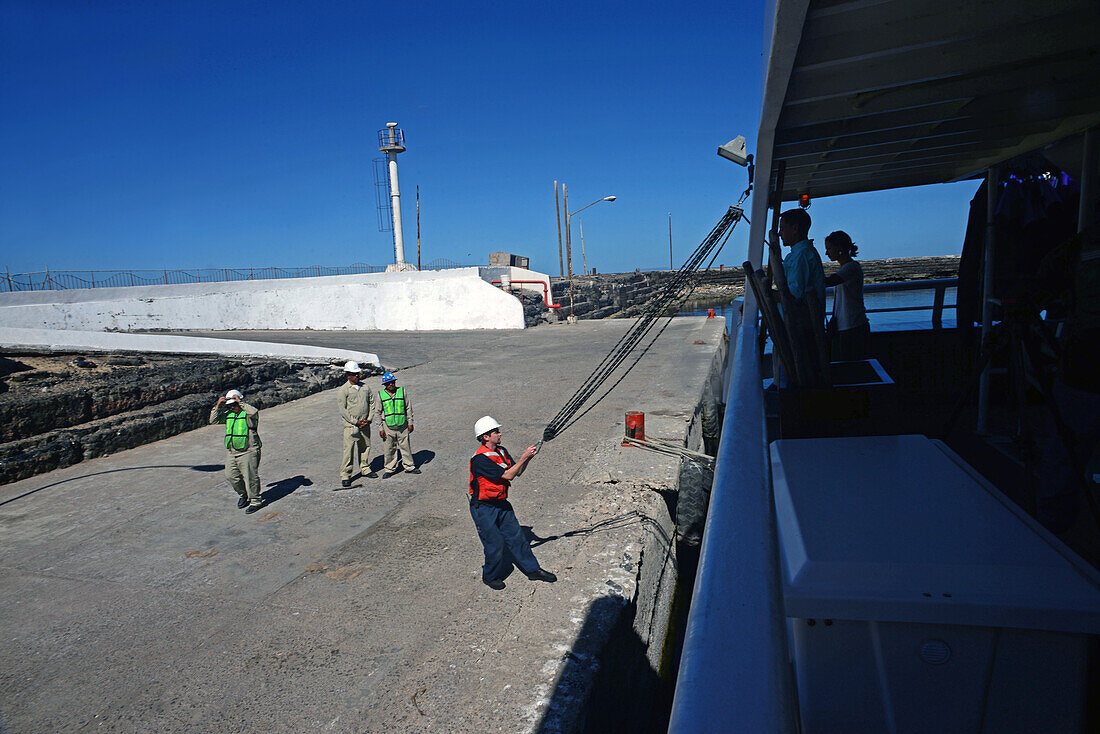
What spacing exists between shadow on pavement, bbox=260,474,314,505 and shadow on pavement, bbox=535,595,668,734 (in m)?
4.23

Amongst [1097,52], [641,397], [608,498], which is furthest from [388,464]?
[1097,52]

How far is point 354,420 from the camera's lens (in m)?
7.32

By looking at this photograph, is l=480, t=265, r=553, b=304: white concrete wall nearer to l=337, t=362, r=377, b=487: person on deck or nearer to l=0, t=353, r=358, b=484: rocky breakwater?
l=0, t=353, r=358, b=484: rocky breakwater

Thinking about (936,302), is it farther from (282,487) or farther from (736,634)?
(282,487)

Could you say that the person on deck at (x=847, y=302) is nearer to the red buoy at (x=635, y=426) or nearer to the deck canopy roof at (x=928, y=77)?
the deck canopy roof at (x=928, y=77)

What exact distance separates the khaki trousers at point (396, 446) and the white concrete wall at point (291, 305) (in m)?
16.9

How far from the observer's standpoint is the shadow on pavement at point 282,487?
22.5 feet

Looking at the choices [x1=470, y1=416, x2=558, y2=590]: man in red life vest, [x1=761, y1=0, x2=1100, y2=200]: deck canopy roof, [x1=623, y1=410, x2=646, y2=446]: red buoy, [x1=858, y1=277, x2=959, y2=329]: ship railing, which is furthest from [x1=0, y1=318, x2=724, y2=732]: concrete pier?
[x1=761, y1=0, x2=1100, y2=200]: deck canopy roof

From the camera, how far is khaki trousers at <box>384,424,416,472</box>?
24.1ft

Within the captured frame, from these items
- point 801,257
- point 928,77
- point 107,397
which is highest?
point 928,77

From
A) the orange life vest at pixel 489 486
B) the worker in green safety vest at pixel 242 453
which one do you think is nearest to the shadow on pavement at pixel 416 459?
the worker in green safety vest at pixel 242 453

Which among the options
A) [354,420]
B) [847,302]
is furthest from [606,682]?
[354,420]

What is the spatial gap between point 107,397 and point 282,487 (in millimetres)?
4554

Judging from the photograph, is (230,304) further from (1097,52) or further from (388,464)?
(1097,52)
